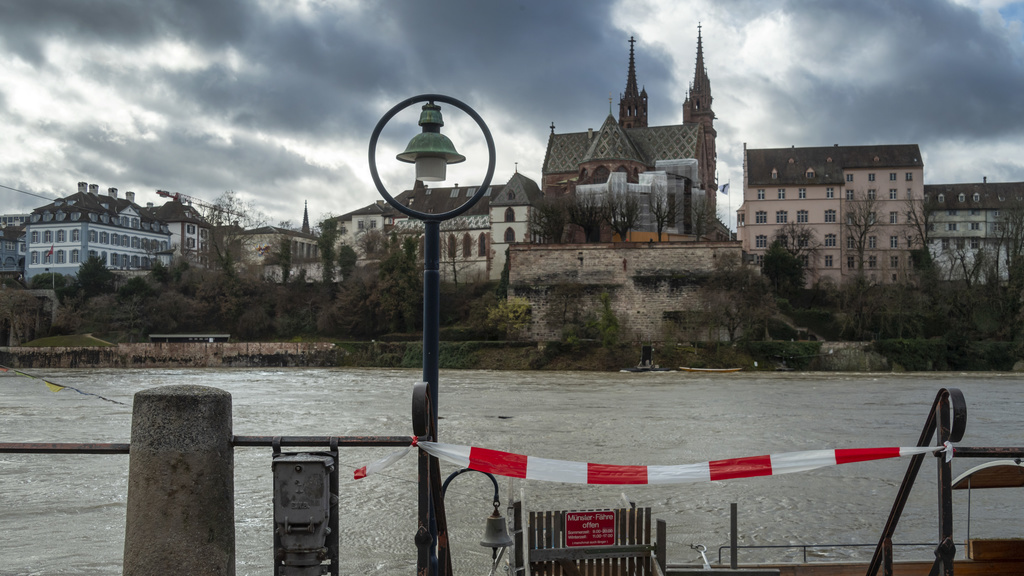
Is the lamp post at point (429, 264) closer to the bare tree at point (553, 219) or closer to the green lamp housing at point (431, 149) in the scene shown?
the green lamp housing at point (431, 149)

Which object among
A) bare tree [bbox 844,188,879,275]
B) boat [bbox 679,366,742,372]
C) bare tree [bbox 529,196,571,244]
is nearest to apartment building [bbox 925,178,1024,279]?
bare tree [bbox 844,188,879,275]

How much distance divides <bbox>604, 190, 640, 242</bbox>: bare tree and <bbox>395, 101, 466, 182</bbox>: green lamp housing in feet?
176

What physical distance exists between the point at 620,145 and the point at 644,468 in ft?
202

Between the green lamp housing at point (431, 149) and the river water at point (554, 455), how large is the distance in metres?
3.37

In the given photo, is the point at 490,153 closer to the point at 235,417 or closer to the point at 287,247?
the point at 235,417

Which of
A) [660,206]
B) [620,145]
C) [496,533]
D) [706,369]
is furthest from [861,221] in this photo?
[496,533]

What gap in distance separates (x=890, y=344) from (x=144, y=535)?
47.2 m

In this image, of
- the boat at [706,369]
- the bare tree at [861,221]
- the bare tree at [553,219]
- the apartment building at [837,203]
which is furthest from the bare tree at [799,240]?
the boat at [706,369]

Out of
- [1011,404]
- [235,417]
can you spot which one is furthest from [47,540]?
[1011,404]

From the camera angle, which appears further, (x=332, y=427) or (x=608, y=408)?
(x=608, y=408)

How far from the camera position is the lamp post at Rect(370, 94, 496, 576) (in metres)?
3.51

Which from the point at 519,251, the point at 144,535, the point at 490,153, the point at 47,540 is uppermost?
the point at 519,251

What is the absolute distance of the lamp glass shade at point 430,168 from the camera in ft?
18.0

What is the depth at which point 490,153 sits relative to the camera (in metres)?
4.95
